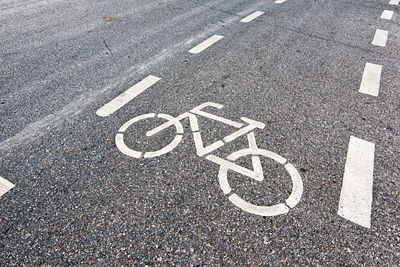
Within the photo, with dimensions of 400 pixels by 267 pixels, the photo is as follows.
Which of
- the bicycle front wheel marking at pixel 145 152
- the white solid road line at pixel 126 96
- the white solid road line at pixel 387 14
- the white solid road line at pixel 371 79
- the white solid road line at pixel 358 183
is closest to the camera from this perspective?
the white solid road line at pixel 358 183

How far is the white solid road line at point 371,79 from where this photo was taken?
14.0 feet

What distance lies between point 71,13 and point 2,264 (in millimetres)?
6751

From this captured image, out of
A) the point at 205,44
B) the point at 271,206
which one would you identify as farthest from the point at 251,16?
the point at 271,206

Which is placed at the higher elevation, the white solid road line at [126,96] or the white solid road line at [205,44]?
the white solid road line at [126,96]

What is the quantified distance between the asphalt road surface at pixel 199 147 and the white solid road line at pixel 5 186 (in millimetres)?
18

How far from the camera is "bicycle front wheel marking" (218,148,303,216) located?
2547mm

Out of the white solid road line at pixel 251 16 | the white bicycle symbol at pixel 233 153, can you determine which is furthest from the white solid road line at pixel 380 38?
the white bicycle symbol at pixel 233 153

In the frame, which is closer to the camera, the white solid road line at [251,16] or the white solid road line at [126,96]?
the white solid road line at [126,96]

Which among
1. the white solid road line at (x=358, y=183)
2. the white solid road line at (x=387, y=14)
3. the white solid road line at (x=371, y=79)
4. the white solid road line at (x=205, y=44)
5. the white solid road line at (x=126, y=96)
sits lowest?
the white solid road line at (x=387, y=14)

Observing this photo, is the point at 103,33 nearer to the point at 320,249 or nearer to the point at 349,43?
the point at 349,43

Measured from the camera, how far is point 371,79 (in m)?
4.55

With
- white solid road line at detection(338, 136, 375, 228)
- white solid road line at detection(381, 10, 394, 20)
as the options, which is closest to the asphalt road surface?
white solid road line at detection(338, 136, 375, 228)

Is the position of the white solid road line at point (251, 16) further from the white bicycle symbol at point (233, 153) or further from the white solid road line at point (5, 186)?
the white solid road line at point (5, 186)

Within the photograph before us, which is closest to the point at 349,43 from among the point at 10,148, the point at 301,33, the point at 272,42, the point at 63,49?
the point at 301,33
